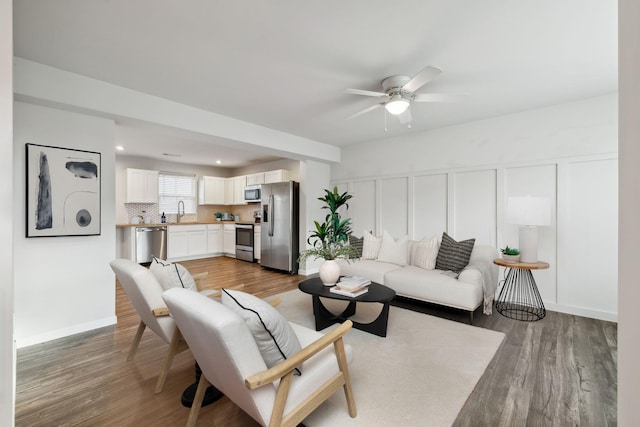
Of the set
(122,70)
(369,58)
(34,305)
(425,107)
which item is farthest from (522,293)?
(34,305)

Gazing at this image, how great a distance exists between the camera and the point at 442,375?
2150 mm

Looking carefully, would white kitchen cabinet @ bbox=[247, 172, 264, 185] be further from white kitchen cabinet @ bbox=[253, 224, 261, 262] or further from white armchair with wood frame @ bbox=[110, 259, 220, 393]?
white armchair with wood frame @ bbox=[110, 259, 220, 393]

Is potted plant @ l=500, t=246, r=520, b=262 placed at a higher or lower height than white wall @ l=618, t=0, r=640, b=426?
lower

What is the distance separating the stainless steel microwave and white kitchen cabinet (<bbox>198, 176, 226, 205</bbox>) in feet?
3.39

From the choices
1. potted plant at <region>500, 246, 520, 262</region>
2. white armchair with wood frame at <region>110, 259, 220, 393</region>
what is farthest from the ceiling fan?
white armchair with wood frame at <region>110, 259, 220, 393</region>

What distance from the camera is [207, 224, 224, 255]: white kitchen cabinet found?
733cm

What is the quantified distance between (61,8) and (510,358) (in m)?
4.14

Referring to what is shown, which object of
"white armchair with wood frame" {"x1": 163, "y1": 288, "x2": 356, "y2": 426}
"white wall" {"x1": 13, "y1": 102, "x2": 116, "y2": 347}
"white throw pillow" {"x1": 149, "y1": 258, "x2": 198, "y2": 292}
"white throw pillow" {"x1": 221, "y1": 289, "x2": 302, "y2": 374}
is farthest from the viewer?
"white wall" {"x1": 13, "y1": 102, "x2": 116, "y2": 347}

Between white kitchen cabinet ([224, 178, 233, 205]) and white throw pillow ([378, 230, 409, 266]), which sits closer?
white throw pillow ([378, 230, 409, 266])

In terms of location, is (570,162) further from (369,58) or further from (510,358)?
(369,58)

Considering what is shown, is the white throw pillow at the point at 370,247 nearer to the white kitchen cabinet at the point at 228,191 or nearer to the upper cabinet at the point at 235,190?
the upper cabinet at the point at 235,190

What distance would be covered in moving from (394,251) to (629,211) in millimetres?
3787

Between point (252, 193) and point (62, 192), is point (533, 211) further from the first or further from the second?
point (252, 193)

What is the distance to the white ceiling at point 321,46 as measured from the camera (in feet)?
6.15
